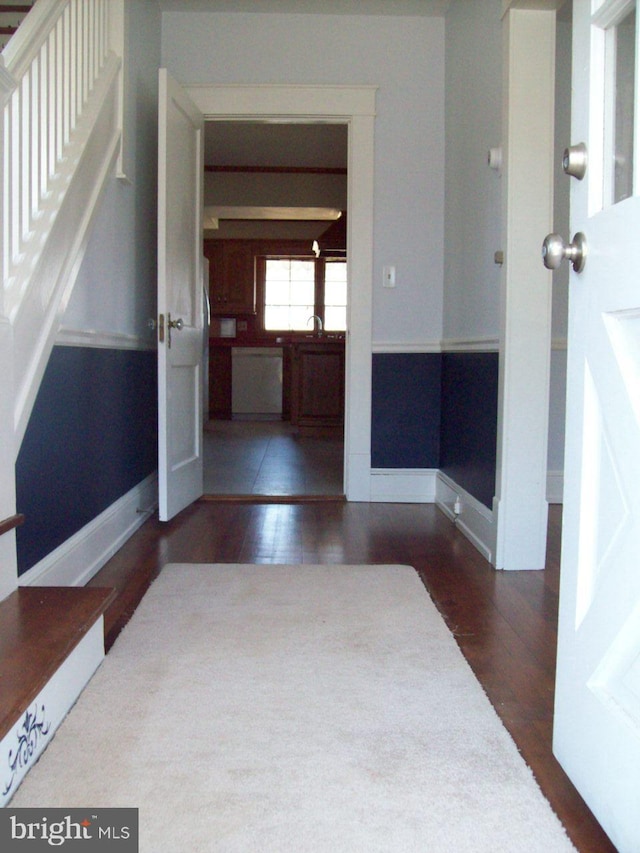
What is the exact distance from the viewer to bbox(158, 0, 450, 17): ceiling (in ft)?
13.9

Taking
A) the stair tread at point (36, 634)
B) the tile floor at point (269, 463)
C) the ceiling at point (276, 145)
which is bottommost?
the tile floor at point (269, 463)

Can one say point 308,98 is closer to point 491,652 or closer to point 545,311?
point 545,311

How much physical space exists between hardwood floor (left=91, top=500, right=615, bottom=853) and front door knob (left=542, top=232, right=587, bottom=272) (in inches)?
37.1

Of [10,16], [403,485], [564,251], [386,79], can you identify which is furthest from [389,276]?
[564,251]

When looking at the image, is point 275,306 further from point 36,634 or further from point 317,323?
point 36,634

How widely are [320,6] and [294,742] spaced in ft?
12.7

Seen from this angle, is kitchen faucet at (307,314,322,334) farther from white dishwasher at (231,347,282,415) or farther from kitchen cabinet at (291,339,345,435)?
kitchen cabinet at (291,339,345,435)

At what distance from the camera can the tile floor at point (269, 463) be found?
4.89 meters

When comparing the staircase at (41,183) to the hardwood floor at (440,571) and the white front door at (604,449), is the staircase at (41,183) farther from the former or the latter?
the white front door at (604,449)

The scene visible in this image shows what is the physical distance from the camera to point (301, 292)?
1100cm

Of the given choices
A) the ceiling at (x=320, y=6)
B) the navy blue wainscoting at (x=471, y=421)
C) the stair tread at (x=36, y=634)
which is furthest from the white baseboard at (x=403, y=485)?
the stair tread at (x=36, y=634)

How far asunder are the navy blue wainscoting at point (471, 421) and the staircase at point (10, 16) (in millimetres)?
2380

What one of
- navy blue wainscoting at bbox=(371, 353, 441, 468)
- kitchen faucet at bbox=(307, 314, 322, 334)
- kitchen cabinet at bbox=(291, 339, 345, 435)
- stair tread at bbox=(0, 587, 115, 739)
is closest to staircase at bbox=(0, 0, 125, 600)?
stair tread at bbox=(0, 587, 115, 739)

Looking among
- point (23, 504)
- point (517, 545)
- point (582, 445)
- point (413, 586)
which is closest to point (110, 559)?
point (23, 504)
